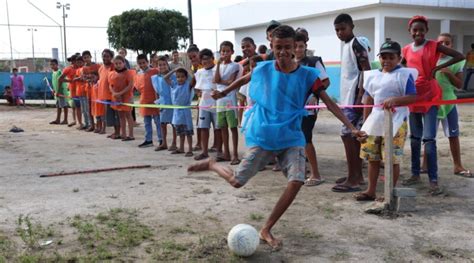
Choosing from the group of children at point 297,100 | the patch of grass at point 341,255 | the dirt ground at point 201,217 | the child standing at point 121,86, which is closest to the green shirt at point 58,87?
the group of children at point 297,100

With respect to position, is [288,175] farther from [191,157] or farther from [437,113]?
[191,157]

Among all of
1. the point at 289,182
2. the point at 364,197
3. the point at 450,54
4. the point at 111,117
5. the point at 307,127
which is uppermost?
the point at 450,54

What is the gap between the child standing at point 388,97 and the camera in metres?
4.75

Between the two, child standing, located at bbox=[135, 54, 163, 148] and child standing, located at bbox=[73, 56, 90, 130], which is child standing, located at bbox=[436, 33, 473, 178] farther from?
child standing, located at bbox=[73, 56, 90, 130]

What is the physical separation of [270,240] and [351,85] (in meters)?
2.48

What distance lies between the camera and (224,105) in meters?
7.37

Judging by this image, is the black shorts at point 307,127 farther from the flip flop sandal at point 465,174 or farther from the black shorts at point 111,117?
the black shorts at point 111,117

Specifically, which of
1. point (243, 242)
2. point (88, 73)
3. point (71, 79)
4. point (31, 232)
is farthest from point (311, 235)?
point (71, 79)

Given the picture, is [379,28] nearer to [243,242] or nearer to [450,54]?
[450,54]

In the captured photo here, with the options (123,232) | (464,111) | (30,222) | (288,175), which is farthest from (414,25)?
(464,111)

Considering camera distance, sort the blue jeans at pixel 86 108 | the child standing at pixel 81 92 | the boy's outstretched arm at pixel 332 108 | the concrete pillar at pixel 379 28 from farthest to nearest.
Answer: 1. the concrete pillar at pixel 379 28
2. the blue jeans at pixel 86 108
3. the child standing at pixel 81 92
4. the boy's outstretched arm at pixel 332 108

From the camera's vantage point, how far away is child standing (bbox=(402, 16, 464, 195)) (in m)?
5.37

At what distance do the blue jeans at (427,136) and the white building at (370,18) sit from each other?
14.6 metres

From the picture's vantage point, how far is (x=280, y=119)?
12.8ft
